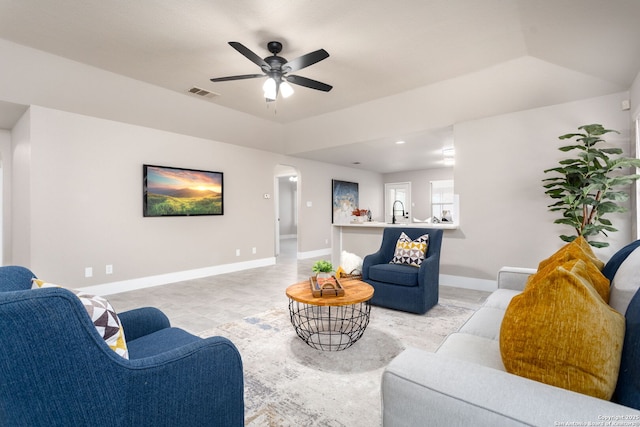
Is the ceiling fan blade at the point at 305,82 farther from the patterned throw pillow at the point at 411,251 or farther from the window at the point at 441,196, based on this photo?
the window at the point at 441,196

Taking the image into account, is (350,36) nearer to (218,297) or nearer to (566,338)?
(566,338)

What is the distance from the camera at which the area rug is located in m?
1.70

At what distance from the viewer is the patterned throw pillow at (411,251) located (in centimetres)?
348

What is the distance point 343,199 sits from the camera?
331 inches

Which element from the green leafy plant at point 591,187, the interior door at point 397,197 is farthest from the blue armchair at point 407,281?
the interior door at point 397,197

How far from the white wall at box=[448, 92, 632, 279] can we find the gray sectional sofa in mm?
3392

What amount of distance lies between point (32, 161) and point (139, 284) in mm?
2100

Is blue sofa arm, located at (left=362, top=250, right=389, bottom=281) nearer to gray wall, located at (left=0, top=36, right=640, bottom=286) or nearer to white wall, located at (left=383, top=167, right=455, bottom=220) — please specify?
gray wall, located at (left=0, top=36, right=640, bottom=286)

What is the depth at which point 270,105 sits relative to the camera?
16.5 ft

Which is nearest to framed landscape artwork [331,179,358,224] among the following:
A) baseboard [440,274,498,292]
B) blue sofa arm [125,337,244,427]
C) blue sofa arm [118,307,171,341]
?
baseboard [440,274,498,292]

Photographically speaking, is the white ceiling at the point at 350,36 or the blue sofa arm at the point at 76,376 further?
the white ceiling at the point at 350,36

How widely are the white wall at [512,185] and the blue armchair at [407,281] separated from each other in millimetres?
1258

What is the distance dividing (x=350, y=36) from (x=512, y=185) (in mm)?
2932

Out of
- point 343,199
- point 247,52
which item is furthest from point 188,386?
point 343,199
